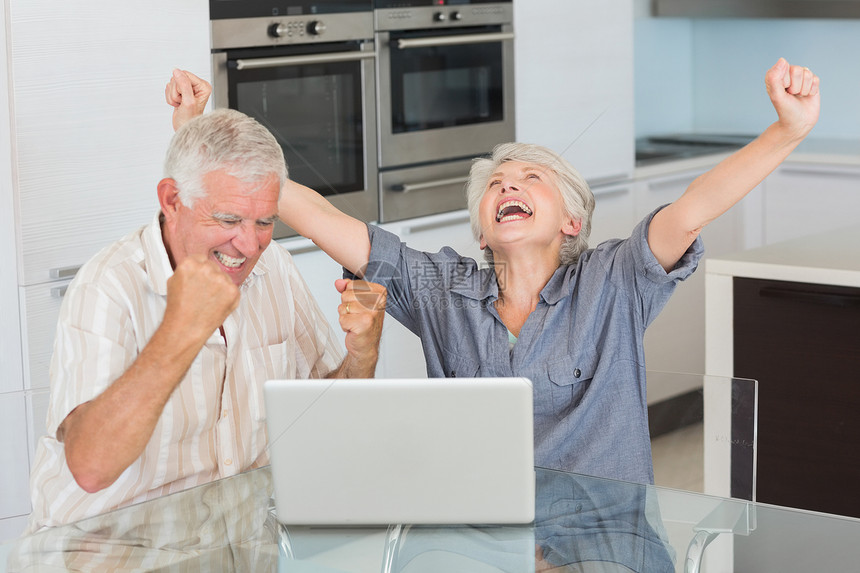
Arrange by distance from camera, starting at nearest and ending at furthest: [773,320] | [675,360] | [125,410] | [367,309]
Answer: [125,410]
[367,309]
[773,320]
[675,360]

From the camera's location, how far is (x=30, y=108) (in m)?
1.90

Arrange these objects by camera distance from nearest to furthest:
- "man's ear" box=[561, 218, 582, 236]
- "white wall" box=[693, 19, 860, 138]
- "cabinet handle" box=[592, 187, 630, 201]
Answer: "man's ear" box=[561, 218, 582, 236]
"cabinet handle" box=[592, 187, 630, 201]
"white wall" box=[693, 19, 860, 138]

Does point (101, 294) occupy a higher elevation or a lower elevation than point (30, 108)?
lower

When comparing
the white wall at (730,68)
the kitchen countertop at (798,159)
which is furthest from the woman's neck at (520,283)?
the white wall at (730,68)

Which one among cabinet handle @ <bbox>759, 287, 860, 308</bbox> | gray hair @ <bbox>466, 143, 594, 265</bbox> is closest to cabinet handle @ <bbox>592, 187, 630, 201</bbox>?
cabinet handle @ <bbox>759, 287, 860, 308</bbox>

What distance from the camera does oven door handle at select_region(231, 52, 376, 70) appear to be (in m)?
2.17

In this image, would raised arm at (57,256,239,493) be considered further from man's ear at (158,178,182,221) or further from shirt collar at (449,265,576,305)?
shirt collar at (449,265,576,305)

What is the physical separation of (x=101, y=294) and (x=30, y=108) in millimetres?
823

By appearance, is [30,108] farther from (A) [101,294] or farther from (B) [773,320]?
(B) [773,320]

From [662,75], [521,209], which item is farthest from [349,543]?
[662,75]

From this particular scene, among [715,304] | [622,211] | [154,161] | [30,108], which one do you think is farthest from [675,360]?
[30,108]

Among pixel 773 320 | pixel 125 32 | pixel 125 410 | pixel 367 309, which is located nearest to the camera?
pixel 125 410

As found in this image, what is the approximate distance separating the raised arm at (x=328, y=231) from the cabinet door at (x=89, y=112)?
65 cm

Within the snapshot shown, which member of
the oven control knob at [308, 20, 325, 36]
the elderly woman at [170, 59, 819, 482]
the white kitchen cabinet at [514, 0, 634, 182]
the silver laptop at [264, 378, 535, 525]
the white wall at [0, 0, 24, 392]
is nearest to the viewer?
the silver laptop at [264, 378, 535, 525]
